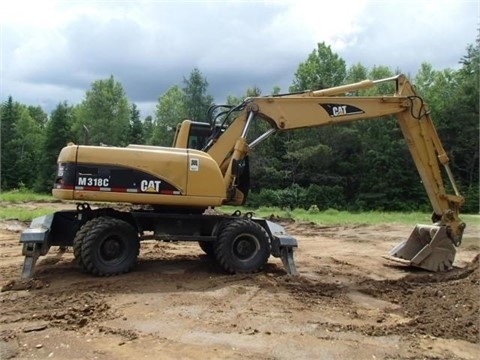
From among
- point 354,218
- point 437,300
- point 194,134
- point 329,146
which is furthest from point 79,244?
point 329,146

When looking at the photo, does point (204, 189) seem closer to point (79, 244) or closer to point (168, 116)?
point (79, 244)

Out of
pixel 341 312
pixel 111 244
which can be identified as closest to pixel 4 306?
pixel 111 244

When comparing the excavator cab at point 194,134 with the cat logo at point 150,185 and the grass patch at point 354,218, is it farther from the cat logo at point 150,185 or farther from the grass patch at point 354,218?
the grass patch at point 354,218

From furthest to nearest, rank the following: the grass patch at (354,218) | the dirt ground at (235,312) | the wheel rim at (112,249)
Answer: the grass patch at (354,218)
the wheel rim at (112,249)
the dirt ground at (235,312)

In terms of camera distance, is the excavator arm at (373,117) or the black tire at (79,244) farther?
the excavator arm at (373,117)

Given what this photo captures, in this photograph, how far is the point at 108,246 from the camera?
9133 millimetres

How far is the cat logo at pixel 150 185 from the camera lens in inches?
365

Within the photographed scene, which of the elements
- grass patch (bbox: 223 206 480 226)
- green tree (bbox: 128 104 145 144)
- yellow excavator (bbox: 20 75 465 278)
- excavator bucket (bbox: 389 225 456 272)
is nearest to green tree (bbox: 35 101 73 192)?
green tree (bbox: 128 104 145 144)

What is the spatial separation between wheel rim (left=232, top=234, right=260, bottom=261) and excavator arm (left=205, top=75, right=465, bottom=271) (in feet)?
2.57

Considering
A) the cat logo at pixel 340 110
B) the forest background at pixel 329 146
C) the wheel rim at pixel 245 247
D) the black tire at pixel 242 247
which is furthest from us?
the forest background at pixel 329 146

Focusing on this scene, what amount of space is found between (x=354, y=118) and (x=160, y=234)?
431cm

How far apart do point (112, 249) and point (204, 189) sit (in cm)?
182

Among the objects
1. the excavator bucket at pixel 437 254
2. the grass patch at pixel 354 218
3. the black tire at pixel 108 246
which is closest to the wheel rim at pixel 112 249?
the black tire at pixel 108 246

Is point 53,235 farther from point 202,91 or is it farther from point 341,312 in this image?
→ point 202,91
